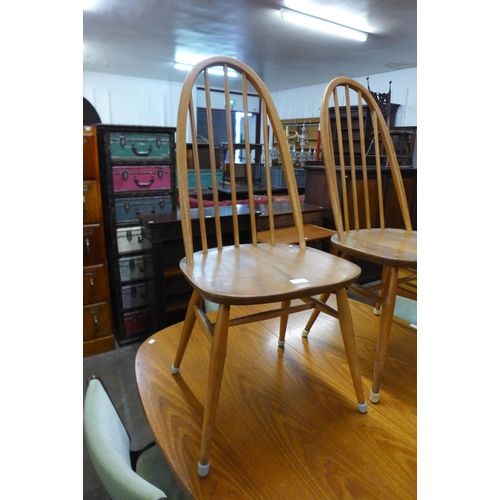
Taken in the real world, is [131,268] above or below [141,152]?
below

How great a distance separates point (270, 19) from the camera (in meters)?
3.84

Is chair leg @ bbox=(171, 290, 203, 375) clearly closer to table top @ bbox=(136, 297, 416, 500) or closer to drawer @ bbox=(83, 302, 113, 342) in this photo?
table top @ bbox=(136, 297, 416, 500)

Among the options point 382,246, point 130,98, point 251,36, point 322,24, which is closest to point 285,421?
point 382,246

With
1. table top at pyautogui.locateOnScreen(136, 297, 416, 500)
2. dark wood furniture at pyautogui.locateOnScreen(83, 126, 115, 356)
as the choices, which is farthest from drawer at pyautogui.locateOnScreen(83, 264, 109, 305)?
table top at pyautogui.locateOnScreen(136, 297, 416, 500)

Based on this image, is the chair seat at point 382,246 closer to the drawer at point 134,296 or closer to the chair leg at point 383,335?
the chair leg at point 383,335

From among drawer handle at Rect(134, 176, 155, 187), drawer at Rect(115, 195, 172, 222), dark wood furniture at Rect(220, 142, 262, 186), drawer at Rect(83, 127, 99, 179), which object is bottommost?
drawer at Rect(115, 195, 172, 222)

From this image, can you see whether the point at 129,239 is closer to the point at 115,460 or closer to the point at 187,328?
the point at 187,328

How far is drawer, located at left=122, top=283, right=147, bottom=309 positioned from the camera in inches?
89.3

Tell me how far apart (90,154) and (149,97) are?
633cm

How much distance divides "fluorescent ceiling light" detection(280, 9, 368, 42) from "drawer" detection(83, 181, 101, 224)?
292 cm

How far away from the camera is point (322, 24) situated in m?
4.00

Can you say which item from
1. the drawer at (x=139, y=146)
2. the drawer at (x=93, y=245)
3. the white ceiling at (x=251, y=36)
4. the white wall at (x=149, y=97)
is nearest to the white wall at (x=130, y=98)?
the white wall at (x=149, y=97)
